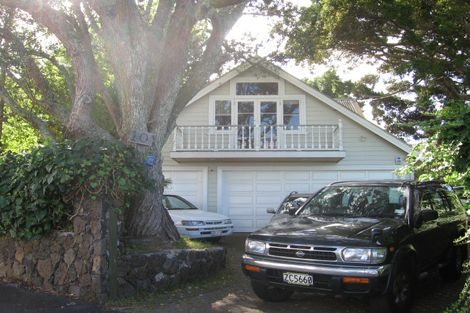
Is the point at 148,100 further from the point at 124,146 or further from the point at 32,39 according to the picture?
the point at 32,39

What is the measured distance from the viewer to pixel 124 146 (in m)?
6.68

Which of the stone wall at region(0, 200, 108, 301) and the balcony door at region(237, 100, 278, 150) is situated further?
the balcony door at region(237, 100, 278, 150)

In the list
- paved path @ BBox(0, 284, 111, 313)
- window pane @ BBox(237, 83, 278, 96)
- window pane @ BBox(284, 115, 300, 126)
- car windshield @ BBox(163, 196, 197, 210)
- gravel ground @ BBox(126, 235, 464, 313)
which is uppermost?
window pane @ BBox(237, 83, 278, 96)

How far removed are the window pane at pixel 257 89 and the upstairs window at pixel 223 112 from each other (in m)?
0.64

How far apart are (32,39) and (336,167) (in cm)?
1043

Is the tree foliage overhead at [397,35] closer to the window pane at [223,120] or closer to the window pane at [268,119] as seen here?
the window pane at [268,119]

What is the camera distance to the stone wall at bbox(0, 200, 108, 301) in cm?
607

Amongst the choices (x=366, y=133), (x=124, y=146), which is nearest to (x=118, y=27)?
(x=124, y=146)

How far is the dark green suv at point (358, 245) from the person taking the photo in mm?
4973

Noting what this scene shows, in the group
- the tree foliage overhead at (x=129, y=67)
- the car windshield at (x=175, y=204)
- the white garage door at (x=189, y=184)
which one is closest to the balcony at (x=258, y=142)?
the white garage door at (x=189, y=184)

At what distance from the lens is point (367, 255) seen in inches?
195

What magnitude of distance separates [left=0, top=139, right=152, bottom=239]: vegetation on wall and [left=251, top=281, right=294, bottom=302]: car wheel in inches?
85.1

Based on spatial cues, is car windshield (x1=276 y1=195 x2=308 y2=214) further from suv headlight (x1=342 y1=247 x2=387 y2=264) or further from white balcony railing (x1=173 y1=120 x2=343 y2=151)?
Answer: suv headlight (x1=342 y1=247 x2=387 y2=264)

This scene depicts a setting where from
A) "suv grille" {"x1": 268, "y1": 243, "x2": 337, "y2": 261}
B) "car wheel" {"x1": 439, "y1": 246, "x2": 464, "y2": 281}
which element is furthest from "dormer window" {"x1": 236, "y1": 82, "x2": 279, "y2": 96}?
"suv grille" {"x1": 268, "y1": 243, "x2": 337, "y2": 261}
